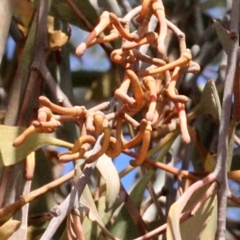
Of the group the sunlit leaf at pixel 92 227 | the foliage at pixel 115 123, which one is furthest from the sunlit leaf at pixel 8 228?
the sunlit leaf at pixel 92 227

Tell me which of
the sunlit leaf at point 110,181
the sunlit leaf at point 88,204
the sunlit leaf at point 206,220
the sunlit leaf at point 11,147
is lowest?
the sunlit leaf at point 206,220

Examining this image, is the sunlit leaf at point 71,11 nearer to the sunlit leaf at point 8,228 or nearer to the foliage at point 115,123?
the foliage at point 115,123

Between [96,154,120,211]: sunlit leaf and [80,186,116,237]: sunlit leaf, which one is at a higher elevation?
[96,154,120,211]: sunlit leaf

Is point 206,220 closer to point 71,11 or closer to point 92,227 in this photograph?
point 92,227

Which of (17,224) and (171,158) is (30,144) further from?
(171,158)

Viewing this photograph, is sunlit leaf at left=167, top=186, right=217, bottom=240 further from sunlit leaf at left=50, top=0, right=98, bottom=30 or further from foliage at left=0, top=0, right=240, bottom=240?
sunlit leaf at left=50, top=0, right=98, bottom=30

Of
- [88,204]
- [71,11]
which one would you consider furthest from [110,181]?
[71,11]

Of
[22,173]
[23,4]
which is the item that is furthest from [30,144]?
[23,4]

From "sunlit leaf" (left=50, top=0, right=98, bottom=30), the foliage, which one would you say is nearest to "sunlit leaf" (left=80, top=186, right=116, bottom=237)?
the foliage
